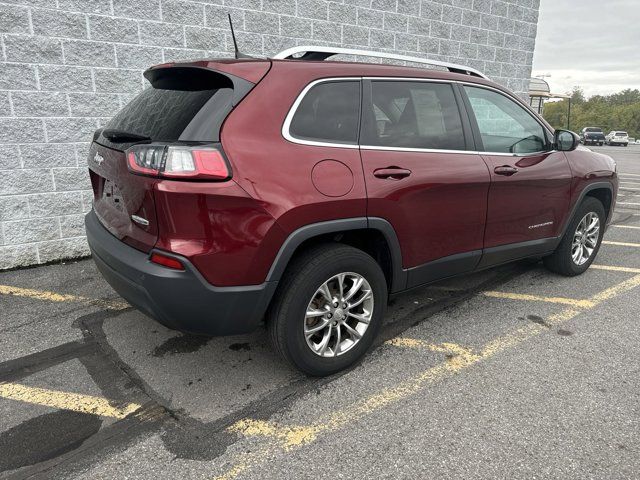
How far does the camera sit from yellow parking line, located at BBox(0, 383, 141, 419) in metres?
2.57

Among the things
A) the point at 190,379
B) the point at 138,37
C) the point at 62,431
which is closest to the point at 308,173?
the point at 190,379

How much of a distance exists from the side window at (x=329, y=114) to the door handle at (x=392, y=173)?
23 cm

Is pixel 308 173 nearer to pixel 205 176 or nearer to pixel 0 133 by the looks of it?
pixel 205 176

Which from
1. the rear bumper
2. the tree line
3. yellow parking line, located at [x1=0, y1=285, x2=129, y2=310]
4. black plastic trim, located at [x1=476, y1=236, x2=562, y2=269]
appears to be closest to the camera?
the rear bumper

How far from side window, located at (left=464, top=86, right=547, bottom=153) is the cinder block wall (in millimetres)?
3012

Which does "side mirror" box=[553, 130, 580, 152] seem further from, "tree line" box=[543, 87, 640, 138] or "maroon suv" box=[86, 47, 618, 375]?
"tree line" box=[543, 87, 640, 138]

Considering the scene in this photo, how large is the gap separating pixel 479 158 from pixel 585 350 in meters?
1.48

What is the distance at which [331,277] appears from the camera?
2.70 meters

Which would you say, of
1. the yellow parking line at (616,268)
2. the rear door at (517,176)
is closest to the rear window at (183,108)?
the rear door at (517,176)

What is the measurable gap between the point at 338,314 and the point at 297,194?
79cm

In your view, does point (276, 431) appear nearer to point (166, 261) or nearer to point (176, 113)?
point (166, 261)

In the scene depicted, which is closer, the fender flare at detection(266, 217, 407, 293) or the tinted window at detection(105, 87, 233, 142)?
the tinted window at detection(105, 87, 233, 142)

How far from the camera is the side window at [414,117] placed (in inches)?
114

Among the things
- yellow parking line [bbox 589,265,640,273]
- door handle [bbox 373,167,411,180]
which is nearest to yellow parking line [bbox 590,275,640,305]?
yellow parking line [bbox 589,265,640,273]
